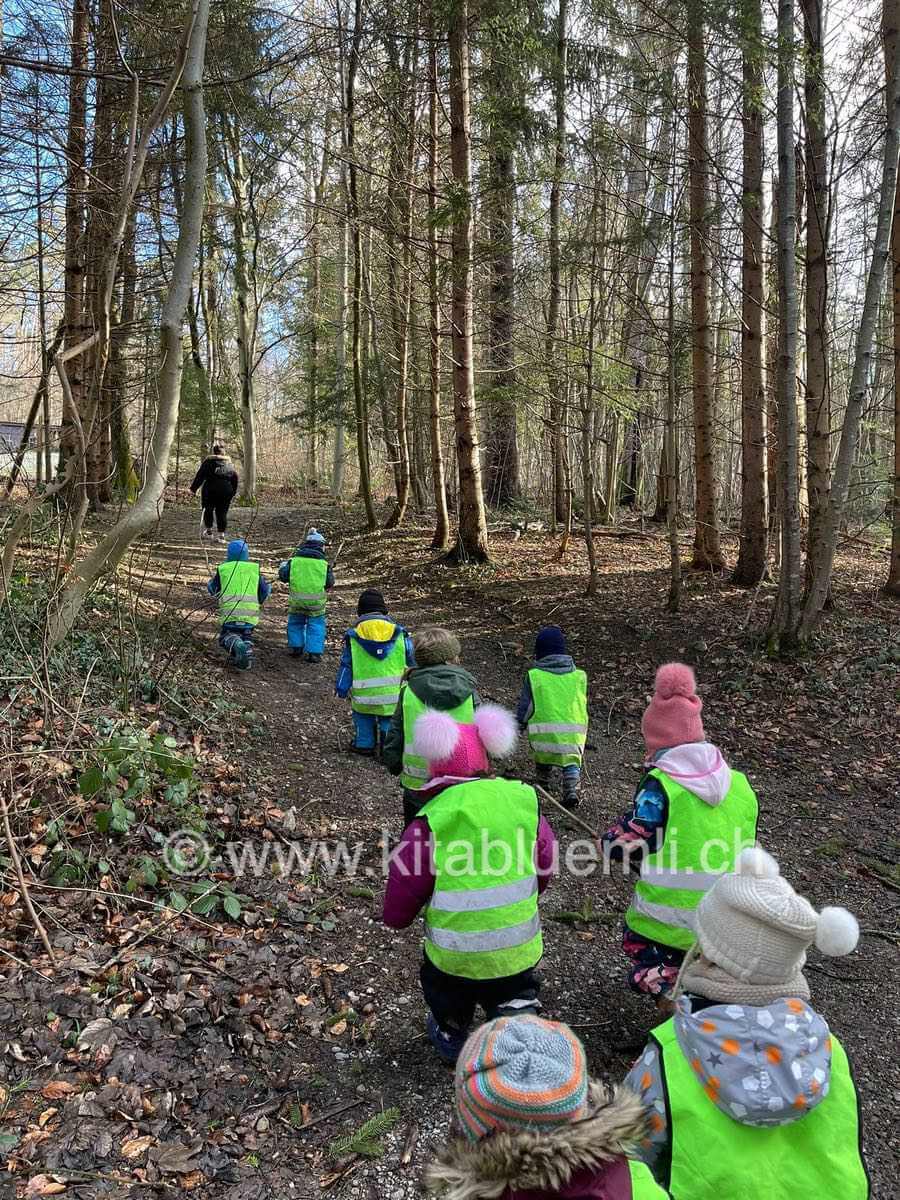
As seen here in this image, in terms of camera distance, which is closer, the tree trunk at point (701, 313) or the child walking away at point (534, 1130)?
the child walking away at point (534, 1130)

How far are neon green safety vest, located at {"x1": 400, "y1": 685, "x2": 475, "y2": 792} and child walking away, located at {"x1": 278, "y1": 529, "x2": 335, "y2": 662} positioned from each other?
14.8ft

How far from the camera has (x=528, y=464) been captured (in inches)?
1318

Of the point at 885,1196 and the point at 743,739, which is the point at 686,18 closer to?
the point at 743,739

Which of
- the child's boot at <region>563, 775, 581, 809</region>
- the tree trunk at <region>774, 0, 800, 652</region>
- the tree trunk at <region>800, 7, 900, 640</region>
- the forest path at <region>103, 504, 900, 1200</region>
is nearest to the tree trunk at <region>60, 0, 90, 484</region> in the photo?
the forest path at <region>103, 504, 900, 1200</region>

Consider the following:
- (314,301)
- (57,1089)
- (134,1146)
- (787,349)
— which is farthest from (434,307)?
(314,301)

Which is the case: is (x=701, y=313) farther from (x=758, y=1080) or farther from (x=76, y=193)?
(x=758, y=1080)

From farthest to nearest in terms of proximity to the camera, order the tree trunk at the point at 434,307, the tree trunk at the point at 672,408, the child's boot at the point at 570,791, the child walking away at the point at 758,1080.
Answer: the tree trunk at the point at 434,307 < the tree trunk at the point at 672,408 < the child's boot at the point at 570,791 < the child walking away at the point at 758,1080

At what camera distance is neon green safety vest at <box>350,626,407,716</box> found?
662 centimetres

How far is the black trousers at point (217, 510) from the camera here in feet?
46.6

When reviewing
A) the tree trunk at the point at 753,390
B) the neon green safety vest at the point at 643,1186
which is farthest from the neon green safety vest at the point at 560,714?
the tree trunk at the point at 753,390

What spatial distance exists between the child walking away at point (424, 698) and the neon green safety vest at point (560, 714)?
1390 mm

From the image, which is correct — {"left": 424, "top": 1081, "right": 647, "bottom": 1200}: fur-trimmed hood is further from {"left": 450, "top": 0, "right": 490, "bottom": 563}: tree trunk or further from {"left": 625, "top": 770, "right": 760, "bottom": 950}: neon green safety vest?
{"left": 450, "top": 0, "right": 490, "bottom": 563}: tree trunk

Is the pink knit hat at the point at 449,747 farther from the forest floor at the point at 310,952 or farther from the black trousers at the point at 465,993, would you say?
the forest floor at the point at 310,952

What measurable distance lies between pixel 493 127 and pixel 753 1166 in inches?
551
